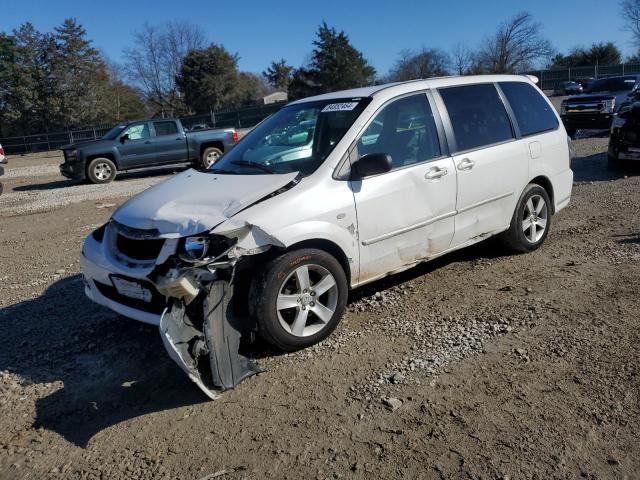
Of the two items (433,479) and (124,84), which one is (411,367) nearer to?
(433,479)

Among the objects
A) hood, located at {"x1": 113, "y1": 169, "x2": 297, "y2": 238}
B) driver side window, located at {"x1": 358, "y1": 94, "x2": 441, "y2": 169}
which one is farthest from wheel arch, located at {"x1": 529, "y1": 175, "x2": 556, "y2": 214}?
hood, located at {"x1": 113, "y1": 169, "x2": 297, "y2": 238}

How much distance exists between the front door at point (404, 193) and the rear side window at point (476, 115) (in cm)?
30

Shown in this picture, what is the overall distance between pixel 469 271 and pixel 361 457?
2.91 metres

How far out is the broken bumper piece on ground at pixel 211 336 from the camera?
323 centimetres

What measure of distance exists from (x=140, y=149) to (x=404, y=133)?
1253 centimetres

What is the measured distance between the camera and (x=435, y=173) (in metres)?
4.48

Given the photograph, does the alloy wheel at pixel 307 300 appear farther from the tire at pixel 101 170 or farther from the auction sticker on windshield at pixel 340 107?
the tire at pixel 101 170

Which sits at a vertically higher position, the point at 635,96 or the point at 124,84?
the point at 124,84

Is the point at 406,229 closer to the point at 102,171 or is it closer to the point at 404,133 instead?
the point at 404,133

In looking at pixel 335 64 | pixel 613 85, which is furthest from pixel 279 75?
pixel 613 85

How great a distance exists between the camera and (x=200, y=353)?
3.29m

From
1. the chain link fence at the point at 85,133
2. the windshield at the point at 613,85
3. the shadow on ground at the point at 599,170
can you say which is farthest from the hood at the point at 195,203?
the chain link fence at the point at 85,133

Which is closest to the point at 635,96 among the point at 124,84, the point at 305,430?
the point at 305,430

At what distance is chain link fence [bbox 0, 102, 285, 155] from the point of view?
116ft
